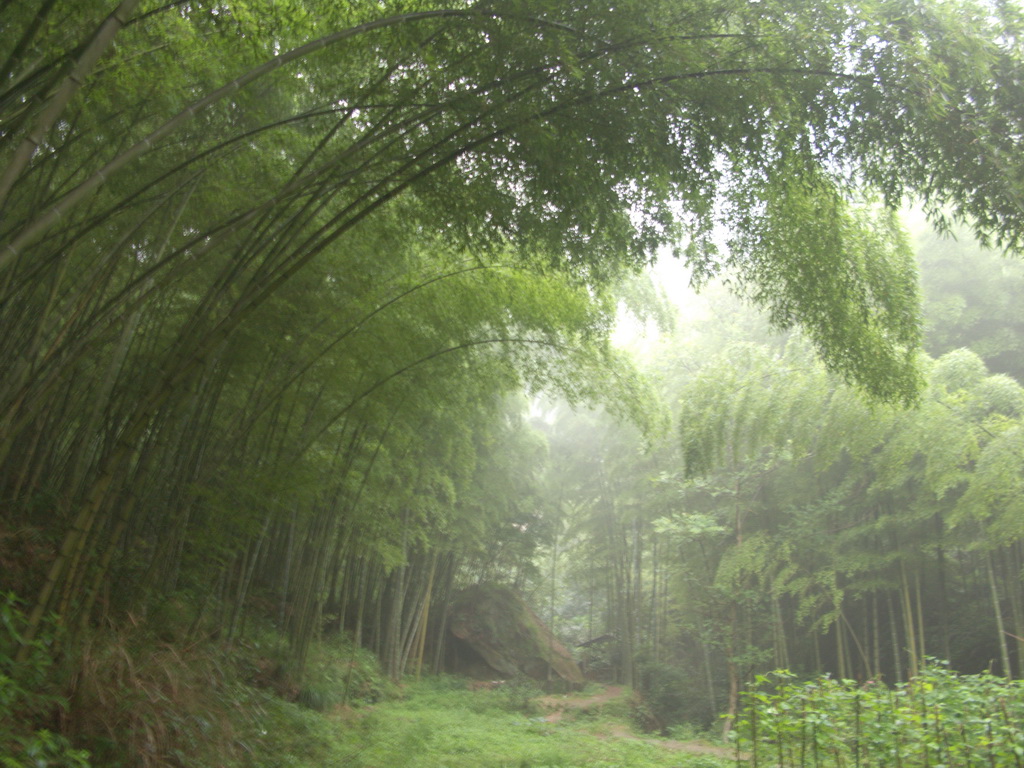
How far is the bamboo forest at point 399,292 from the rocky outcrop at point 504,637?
16.2 ft

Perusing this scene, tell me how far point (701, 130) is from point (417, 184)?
48.2 inches

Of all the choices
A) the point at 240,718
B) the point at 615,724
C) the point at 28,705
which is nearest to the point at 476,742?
the point at 240,718

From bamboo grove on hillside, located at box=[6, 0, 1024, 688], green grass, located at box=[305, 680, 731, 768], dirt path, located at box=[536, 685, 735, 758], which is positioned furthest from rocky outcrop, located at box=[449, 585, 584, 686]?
bamboo grove on hillside, located at box=[6, 0, 1024, 688]

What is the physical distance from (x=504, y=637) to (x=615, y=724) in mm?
3813

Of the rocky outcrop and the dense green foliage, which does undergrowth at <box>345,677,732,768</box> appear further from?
the rocky outcrop

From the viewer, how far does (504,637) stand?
42.8ft

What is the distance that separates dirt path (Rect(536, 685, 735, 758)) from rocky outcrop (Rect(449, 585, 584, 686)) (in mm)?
1121

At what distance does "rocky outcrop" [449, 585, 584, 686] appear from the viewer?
12750mm

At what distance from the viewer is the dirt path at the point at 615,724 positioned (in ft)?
24.6

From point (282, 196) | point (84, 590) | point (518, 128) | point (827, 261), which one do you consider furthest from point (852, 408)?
point (84, 590)

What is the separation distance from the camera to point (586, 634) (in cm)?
2050

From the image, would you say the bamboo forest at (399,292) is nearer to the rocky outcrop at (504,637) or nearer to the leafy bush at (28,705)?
the leafy bush at (28,705)

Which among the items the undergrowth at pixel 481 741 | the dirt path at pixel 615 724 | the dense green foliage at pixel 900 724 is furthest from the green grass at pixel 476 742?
the dense green foliage at pixel 900 724

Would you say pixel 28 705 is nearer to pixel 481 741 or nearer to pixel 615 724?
pixel 481 741
